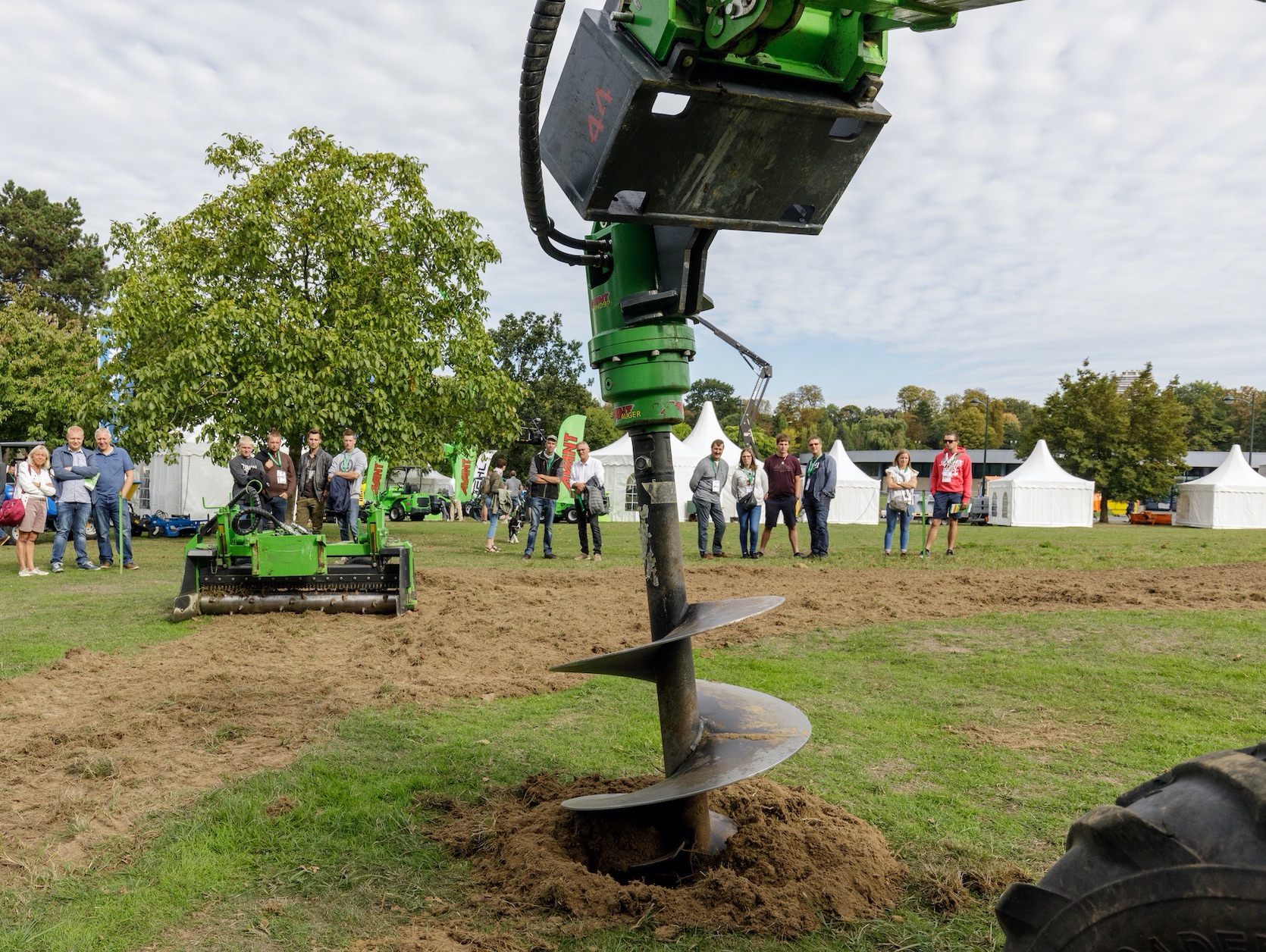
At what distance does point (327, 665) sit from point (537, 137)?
4748 millimetres

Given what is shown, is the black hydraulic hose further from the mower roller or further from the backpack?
the backpack

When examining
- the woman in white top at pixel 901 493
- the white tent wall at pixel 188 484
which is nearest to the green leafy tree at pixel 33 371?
the white tent wall at pixel 188 484

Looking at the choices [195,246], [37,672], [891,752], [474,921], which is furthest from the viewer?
[195,246]

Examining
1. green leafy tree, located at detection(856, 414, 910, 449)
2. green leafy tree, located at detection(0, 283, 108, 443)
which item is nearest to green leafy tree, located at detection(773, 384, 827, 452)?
green leafy tree, located at detection(856, 414, 910, 449)

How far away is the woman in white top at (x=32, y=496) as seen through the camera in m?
11.7

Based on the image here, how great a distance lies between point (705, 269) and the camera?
8.39 feet

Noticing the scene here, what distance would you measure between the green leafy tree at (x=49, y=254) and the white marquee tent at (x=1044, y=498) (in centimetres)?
4523

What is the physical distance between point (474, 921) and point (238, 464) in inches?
346

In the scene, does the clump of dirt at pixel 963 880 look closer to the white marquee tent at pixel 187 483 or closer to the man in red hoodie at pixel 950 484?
the man in red hoodie at pixel 950 484

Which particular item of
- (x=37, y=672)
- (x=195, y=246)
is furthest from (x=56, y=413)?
(x=37, y=672)

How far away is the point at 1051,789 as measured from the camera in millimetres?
3432

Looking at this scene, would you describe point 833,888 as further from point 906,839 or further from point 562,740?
point 562,740

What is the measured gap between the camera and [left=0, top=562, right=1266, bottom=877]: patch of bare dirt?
11.8 feet

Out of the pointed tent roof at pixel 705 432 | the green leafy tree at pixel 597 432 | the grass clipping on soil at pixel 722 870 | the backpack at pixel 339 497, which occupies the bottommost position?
the grass clipping on soil at pixel 722 870
